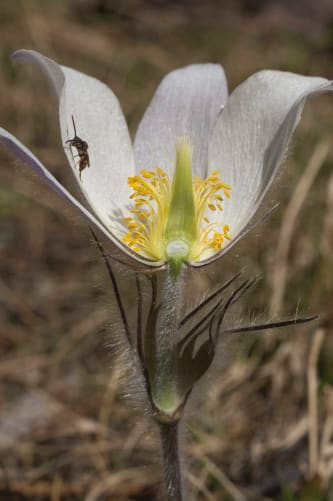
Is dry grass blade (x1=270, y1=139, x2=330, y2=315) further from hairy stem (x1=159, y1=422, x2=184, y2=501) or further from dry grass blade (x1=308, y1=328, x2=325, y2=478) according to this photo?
hairy stem (x1=159, y1=422, x2=184, y2=501)

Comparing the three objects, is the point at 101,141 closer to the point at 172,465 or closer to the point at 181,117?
the point at 181,117

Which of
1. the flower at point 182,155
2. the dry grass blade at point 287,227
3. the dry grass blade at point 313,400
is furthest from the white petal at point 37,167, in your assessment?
the dry grass blade at point 287,227

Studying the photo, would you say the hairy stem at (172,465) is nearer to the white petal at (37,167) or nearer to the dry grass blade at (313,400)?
the white petal at (37,167)

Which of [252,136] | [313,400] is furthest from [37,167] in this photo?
[313,400]

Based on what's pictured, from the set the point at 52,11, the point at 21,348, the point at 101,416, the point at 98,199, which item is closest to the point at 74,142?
the point at 98,199

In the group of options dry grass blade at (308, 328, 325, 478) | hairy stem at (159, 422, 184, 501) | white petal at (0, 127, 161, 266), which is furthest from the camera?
dry grass blade at (308, 328, 325, 478)

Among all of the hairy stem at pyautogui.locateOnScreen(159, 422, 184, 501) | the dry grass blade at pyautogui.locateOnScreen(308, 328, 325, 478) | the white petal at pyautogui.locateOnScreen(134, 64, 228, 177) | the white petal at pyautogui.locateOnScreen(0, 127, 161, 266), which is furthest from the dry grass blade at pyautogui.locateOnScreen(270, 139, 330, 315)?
the white petal at pyautogui.locateOnScreen(0, 127, 161, 266)
